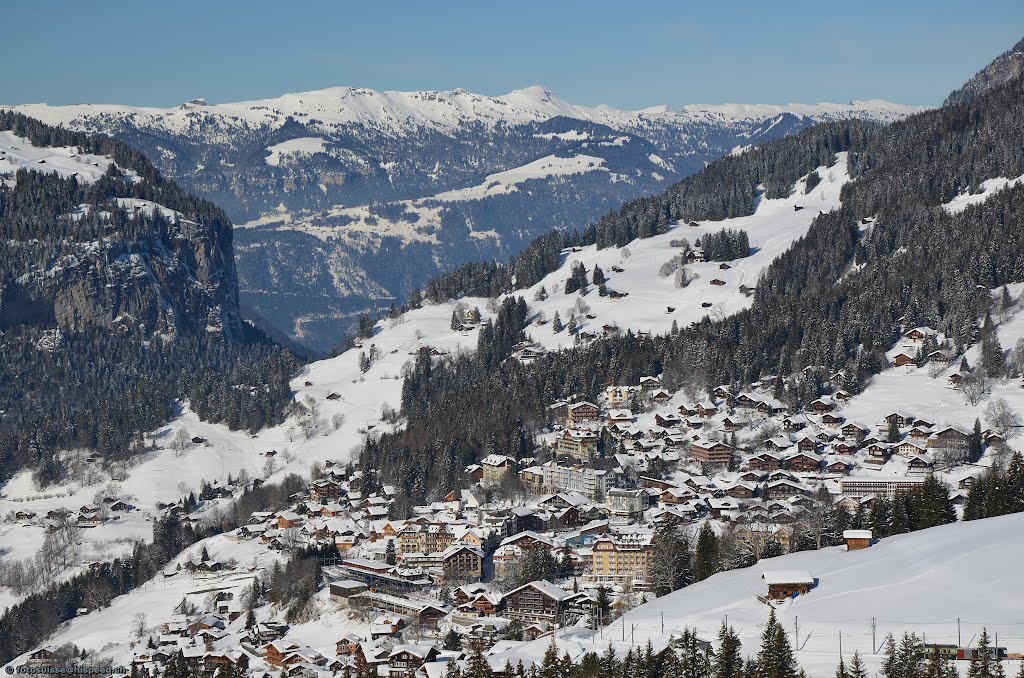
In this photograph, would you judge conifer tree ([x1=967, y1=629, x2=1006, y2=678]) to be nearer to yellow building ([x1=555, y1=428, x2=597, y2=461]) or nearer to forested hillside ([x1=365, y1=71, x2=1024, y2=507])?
yellow building ([x1=555, y1=428, x2=597, y2=461])

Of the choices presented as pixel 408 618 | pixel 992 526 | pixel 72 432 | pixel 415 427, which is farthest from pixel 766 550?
pixel 72 432

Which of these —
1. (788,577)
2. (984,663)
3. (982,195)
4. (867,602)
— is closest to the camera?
(984,663)

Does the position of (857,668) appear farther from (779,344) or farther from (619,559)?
(779,344)

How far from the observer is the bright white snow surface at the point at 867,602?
77.2 m

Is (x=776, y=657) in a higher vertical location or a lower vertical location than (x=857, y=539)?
lower

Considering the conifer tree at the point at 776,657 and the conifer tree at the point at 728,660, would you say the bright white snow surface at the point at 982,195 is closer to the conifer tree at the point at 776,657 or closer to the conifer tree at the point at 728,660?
the conifer tree at the point at 776,657

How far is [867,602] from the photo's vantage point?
8256 cm

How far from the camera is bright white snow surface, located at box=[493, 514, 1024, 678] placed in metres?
77.2

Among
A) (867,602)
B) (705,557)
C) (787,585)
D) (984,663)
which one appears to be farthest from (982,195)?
(984,663)

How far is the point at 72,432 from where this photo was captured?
652 feet

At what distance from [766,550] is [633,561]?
410 inches

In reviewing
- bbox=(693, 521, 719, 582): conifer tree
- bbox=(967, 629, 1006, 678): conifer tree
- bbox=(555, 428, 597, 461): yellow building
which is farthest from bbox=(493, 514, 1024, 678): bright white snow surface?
bbox=(555, 428, 597, 461): yellow building

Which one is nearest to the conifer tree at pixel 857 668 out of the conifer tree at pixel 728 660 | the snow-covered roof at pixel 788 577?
the conifer tree at pixel 728 660

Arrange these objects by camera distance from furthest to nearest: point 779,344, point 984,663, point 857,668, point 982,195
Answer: point 982,195
point 779,344
point 857,668
point 984,663
